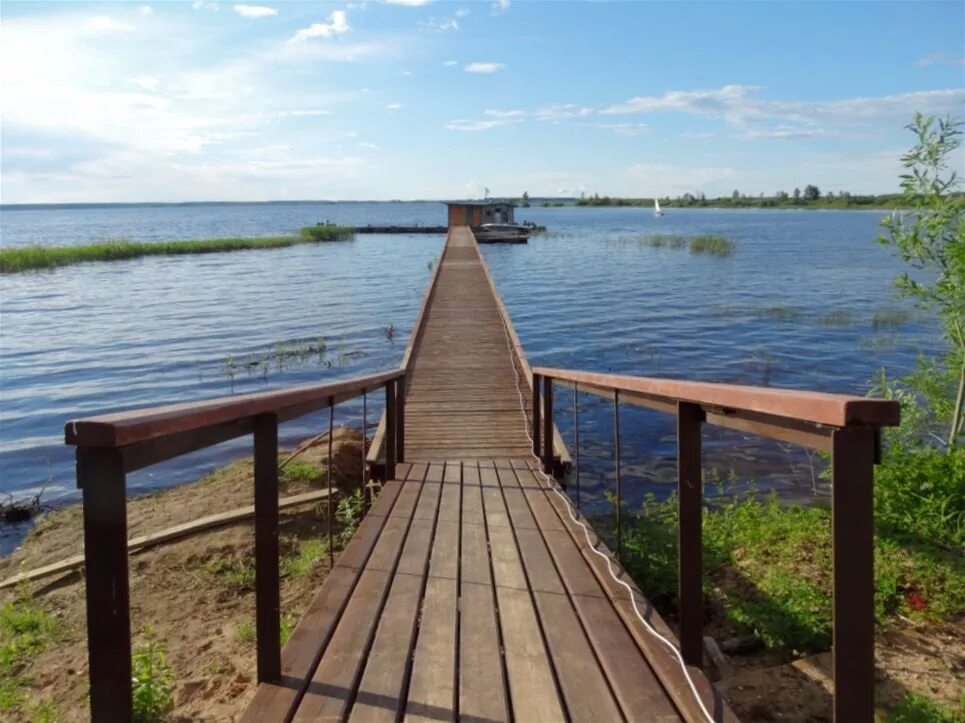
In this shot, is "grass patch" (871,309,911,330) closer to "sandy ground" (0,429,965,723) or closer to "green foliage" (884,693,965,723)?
"sandy ground" (0,429,965,723)

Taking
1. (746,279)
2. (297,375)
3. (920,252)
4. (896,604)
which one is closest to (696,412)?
(896,604)

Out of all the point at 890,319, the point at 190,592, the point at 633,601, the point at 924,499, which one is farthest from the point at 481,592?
the point at 890,319

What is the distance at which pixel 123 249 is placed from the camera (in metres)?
43.8

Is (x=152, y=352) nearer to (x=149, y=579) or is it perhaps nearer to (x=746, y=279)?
(x=149, y=579)

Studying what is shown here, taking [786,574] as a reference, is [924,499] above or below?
above

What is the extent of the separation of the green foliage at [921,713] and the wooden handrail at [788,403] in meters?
1.73

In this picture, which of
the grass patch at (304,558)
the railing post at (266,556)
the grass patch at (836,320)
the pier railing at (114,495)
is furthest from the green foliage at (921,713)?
the grass patch at (836,320)

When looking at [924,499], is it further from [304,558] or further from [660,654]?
[304,558]

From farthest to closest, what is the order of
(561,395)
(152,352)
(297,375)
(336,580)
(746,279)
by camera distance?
(746,279), (152,352), (297,375), (561,395), (336,580)

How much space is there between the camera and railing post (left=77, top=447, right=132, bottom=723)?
6.07ft

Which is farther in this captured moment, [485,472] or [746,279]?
[746,279]

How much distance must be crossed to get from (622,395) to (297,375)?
12.4 m

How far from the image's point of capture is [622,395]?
392 cm

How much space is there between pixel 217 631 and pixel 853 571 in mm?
4156
